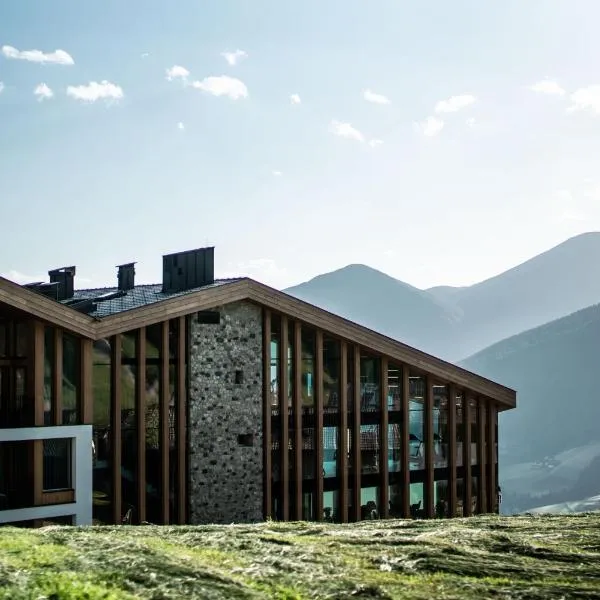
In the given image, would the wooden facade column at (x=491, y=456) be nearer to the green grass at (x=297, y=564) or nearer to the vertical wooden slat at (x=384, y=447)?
the vertical wooden slat at (x=384, y=447)

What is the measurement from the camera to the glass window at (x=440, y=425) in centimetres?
2939

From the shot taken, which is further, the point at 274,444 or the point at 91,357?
the point at 274,444

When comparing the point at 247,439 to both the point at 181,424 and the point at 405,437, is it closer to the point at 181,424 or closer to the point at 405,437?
the point at 181,424

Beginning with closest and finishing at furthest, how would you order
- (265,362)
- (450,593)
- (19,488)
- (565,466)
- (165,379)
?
(450,593)
(19,488)
(165,379)
(265,362)
(565,466)

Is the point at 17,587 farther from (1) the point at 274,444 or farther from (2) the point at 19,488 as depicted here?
(1) the point at 274,444

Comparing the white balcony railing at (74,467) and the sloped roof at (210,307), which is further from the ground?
the sloped roof at (210,307)

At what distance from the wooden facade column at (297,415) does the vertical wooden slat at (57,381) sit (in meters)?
7.63

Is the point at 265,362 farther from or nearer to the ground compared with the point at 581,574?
farther from the ground

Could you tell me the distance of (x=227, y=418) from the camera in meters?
25.7

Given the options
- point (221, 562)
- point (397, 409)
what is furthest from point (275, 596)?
point (397, 409)

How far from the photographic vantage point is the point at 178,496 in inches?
969

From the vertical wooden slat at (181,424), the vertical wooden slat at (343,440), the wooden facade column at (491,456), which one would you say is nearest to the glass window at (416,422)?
the vertical wooden slat at (343,440)

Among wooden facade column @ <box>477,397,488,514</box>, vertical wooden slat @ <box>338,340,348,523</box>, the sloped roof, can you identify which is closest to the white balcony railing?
the sloped roof

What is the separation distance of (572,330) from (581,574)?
19820cm
